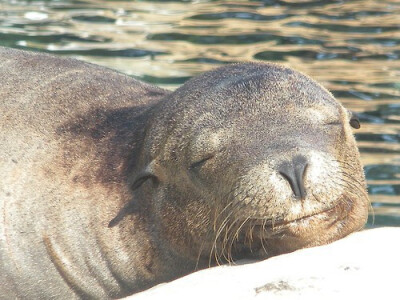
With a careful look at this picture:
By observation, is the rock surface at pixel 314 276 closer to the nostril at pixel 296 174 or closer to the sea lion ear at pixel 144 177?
the nostril at pixel 296 174

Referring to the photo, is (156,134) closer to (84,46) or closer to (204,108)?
(204,108)

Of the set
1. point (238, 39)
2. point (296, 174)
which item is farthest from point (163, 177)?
point (238, 39)

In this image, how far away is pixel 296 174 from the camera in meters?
4.71

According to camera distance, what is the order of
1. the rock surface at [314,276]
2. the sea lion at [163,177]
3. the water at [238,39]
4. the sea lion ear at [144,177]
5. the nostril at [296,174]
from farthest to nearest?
1. the water at [238,39]
2. the sea lion ear at [144,177]
3. the sea lion at [163,177]
4. the nostril at [296,174]
5. the rock surface at [314,276]

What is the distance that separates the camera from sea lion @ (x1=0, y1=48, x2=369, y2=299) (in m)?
4.89

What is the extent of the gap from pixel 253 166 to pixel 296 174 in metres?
0.30

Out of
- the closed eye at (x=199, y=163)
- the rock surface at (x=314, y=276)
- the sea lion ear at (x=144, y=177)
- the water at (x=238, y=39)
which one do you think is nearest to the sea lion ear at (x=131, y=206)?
the sea lion ear at (x=144, y=177)

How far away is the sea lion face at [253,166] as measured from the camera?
189 inches

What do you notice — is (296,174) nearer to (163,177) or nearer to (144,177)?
(163,177)

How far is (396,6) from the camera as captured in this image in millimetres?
14258

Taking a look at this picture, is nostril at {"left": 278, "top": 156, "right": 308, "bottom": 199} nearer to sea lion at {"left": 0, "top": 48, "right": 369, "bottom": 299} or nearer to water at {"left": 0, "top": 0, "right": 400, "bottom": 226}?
sea lion at {"left": 0, "top": 48, "right": 369, "bottom": 299}

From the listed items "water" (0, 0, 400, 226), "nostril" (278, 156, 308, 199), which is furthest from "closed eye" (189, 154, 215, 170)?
"water" (0, 0, 400, 226)

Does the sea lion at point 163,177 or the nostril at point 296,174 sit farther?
the sea lion at point 163,177

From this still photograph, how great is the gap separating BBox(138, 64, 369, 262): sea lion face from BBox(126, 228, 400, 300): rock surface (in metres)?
0.21
